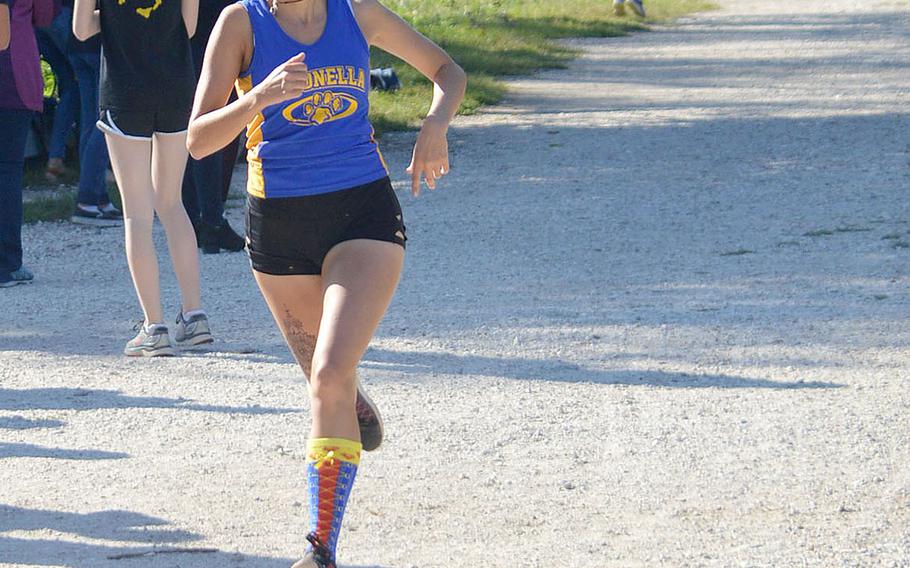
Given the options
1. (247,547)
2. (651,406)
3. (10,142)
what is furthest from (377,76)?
(247,547)

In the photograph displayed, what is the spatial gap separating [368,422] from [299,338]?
423 millimetres

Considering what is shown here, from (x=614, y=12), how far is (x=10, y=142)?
1666 centimetres

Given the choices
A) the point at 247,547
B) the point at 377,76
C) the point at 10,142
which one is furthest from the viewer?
the point at 377,76

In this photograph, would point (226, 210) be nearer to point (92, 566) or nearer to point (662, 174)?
point (662, 174)

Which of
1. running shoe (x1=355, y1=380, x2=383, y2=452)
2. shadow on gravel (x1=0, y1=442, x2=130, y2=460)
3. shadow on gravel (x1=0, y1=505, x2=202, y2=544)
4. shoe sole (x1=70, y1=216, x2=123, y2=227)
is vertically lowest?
shoe sole (x1=70, y1=216, x2=123, y2=227)

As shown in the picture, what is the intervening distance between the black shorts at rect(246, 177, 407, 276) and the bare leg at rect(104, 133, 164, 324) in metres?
2.51

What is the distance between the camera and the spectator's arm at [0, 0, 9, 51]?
23.3 ft

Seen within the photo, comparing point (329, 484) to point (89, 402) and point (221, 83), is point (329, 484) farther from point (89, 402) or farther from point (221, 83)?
point (89, 402)

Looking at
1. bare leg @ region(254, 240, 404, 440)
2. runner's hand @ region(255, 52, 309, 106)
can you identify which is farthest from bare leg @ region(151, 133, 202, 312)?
runner's hand @ region(255, 52, 309, 106)

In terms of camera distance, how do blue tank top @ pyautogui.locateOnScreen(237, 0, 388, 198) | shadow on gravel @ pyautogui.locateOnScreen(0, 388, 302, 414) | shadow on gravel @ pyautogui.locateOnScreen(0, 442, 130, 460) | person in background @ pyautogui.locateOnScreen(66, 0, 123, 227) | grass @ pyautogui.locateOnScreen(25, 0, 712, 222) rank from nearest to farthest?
blue tank top @ pyautogui.locateOnScreen(237, 0, 388, 198) → shadow on gravel @ pyautogui.locateOnScreen(0, 442, 130, 460) → shadow on gravel @ pyautogui.locateOnScreen(0, 388, 302, 414) → person in background @ pyautogui.locateOnScreen(66, 0, 123, 227) → grass @ pyautogui.locateOnScreen(25, 0, 712, 222)

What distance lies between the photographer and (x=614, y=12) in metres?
23.1

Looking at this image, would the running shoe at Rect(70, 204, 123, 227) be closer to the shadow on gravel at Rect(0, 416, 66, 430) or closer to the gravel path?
the gravel path

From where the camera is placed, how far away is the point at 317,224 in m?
3.92

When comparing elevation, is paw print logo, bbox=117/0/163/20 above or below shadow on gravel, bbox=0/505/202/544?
above
